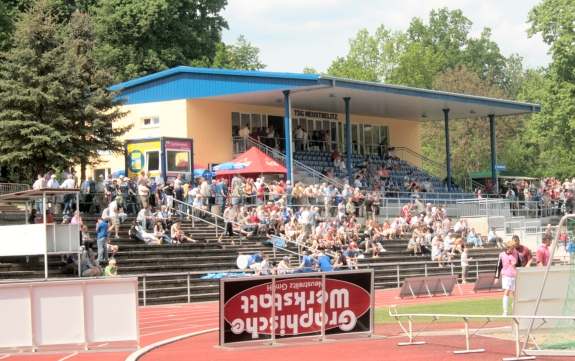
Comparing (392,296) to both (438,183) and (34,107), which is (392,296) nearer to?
(34,107)

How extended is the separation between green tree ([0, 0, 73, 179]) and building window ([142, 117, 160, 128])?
296 inches

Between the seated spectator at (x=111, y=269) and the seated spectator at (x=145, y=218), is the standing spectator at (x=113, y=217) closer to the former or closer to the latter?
the seated spectator at (x=145, y=218)

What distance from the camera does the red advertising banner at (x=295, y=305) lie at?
57.6ft

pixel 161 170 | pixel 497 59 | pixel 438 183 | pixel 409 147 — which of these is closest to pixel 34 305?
pixel 161 170

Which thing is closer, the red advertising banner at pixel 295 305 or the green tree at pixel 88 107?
the red advertising banner at pixel 295 305

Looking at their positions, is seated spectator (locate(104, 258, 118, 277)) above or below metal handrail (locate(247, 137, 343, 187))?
below

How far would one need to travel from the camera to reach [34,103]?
1478 inches

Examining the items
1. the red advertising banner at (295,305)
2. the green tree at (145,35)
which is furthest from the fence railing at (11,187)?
the green tree at (145,35)

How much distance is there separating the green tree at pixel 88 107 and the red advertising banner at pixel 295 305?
71.0 feet

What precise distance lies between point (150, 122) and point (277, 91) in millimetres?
6256

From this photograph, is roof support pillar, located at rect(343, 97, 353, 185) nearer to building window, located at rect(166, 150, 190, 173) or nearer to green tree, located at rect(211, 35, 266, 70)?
building window, located at rect(166, 150, 190, 173)

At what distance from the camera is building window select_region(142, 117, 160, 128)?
45.8 m

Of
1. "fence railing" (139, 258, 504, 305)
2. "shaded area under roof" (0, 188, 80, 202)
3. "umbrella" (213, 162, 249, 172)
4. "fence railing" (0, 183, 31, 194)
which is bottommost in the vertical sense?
"fence railing" (139, 258, 504, 305)

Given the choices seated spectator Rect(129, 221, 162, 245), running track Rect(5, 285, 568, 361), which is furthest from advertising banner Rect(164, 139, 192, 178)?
running track Rect(5, 285, 568, 361)
